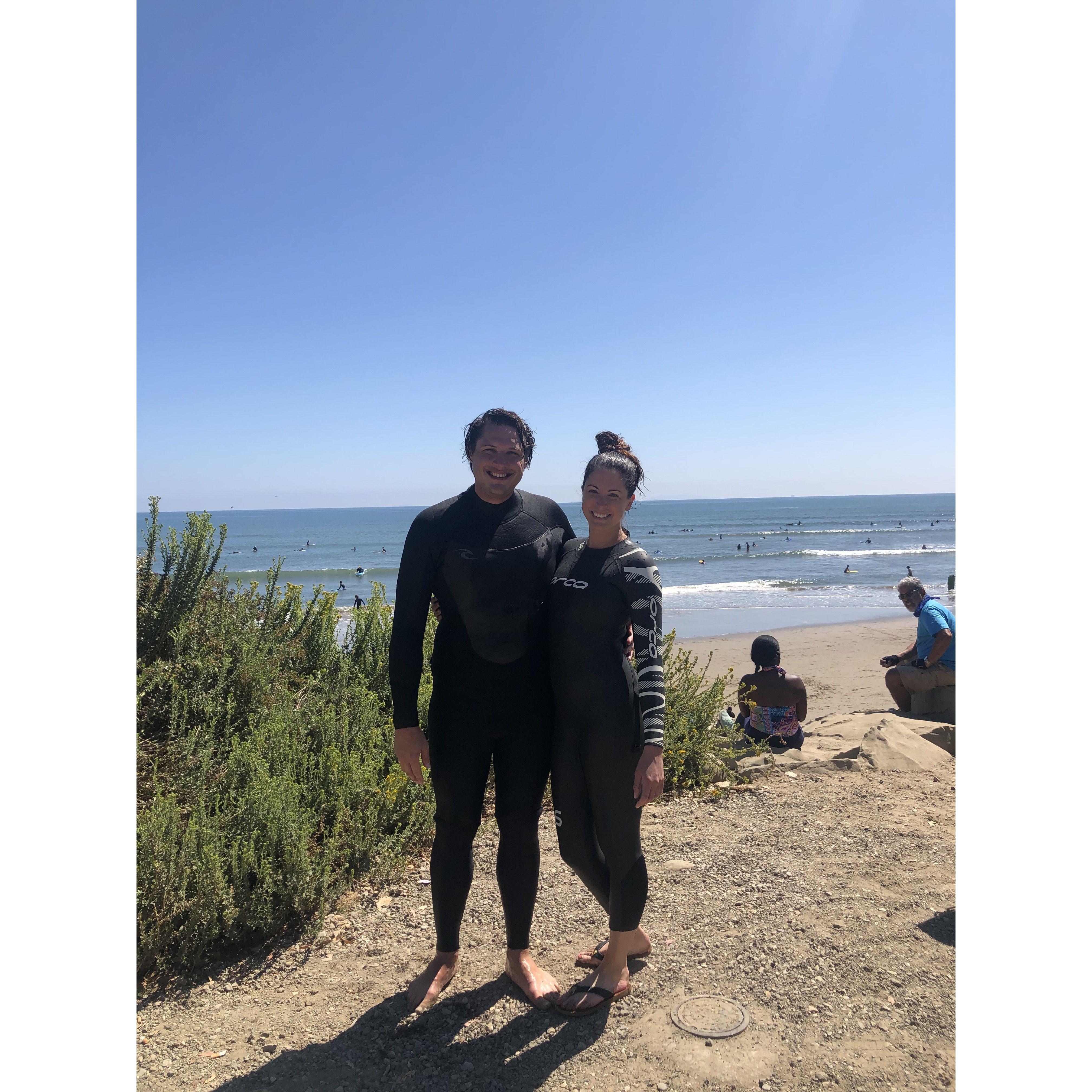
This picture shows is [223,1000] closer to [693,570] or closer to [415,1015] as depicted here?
[415,1015]

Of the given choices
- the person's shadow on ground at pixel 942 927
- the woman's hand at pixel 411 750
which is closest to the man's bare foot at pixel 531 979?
the woman's hand at pixel 411 750

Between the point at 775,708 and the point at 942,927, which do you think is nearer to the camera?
the point at 942,927

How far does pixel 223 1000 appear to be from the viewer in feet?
8.37

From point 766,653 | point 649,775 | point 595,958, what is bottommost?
point 595,958

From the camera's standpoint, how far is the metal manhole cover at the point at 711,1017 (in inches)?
91.1

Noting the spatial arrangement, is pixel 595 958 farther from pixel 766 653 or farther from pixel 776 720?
pixel 766 653

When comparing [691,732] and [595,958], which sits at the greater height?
[691,732]

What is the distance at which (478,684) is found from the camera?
2.53 meters

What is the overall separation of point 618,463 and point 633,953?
73.1 inches

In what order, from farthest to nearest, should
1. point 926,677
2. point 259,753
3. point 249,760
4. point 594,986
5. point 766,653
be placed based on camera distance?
point 926,677, point 766,653, point 259,753, point 249,760, point 594,986

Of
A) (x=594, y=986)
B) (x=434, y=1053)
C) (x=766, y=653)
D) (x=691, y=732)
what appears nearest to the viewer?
(x=434, y=1053)

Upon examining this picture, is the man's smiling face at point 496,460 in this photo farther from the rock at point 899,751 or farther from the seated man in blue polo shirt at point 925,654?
the seated man in blue polo shirt at point 925,654

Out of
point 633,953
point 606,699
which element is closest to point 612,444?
point 606,699

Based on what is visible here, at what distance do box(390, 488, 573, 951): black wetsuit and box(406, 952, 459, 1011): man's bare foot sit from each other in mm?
49
